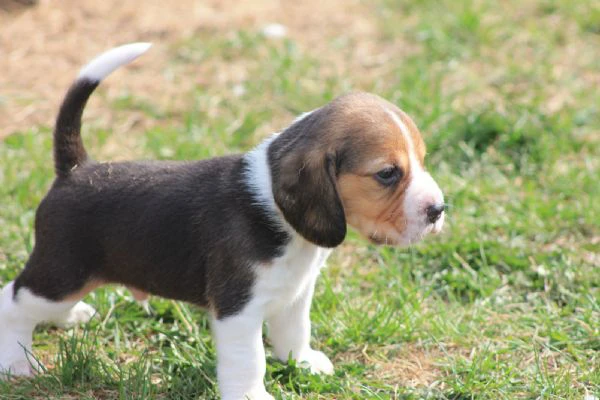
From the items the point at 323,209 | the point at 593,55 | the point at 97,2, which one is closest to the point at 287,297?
the point at 323,209

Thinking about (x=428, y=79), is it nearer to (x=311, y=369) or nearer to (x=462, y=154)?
(x=462, y=154)

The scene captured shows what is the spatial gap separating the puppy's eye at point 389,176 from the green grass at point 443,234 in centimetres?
123

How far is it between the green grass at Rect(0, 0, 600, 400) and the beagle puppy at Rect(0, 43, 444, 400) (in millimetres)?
391

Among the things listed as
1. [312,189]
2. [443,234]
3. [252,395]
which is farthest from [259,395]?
[443,234]

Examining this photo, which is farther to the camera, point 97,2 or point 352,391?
point 97,2

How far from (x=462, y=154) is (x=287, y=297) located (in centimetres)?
319

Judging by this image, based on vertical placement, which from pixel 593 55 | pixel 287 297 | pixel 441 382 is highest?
pixel 287 297

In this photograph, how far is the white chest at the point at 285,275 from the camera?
14.5ft

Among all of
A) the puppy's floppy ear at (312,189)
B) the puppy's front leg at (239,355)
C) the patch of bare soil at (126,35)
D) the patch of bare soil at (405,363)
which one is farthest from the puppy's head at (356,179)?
the patch of bare soil at (126,35)

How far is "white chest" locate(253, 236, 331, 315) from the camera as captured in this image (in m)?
4.41

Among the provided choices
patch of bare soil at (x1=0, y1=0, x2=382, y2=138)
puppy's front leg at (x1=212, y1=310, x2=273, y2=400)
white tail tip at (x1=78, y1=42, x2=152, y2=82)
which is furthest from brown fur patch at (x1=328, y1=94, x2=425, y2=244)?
patch of bare soil at (x1=0, y1=0, x2=382, y2=138)

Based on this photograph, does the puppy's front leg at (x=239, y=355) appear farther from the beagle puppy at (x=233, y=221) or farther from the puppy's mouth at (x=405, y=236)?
the puppy's mouth at (x=405, y=236)

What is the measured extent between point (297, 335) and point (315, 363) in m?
0.18

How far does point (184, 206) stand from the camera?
4629 mm
